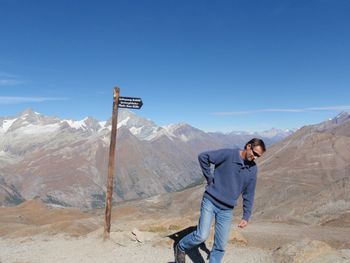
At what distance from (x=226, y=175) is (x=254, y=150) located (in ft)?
2.72

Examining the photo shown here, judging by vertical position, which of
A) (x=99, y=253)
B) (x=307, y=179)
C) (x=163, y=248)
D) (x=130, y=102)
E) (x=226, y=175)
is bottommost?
(x=307, y=179)

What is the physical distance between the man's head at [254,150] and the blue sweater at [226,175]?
139 mm

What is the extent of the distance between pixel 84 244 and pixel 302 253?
26.7ft

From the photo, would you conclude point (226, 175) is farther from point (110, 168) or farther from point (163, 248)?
point (110, 168)

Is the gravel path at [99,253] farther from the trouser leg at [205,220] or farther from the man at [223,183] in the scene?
the man at [223,183]

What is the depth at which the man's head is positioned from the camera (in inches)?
364

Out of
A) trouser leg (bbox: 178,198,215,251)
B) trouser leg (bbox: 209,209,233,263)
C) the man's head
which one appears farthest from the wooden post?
the man's head

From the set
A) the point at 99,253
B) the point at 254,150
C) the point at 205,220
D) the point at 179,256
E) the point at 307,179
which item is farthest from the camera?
the point at 307,179

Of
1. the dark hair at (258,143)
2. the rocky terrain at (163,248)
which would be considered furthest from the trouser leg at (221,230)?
the rocky terrain at (163,248)

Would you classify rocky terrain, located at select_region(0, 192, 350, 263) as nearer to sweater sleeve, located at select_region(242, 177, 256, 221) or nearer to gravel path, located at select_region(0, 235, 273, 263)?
gravel path, located at select_region(0, 235, 273, 263)

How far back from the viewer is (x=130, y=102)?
16797 millimetres

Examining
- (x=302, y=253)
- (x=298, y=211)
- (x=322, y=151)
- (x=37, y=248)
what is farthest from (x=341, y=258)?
(x=322, y=151)

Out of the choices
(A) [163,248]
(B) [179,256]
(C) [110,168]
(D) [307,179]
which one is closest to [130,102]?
(C) [110,168]

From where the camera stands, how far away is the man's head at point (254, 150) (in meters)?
9.23
